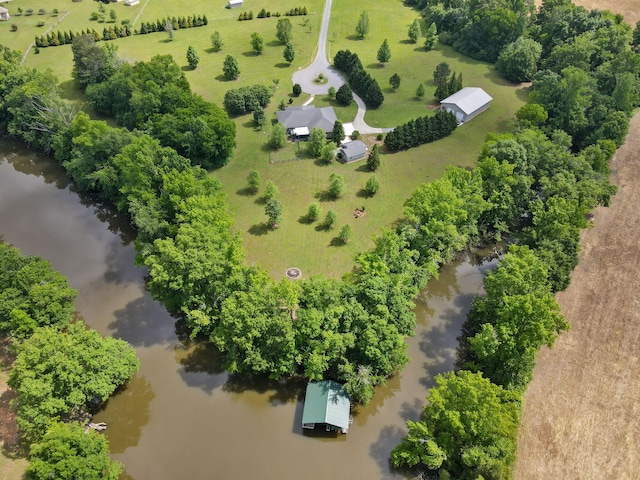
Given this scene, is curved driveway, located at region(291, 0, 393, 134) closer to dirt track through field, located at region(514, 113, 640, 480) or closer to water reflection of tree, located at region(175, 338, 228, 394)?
dirt track through field, located at region(514, 113, 640, 480)

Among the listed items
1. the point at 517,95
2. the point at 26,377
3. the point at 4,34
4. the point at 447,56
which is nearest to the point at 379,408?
the point at 26,377

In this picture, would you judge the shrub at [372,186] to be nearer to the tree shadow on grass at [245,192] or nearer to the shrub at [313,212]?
the shrub at [313,212]

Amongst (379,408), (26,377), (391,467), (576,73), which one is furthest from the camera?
(576,73)

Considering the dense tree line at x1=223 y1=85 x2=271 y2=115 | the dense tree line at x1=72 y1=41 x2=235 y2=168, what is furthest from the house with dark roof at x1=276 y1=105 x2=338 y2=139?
the dense tree line at x1=72 y1=41 x2=235 y2=168

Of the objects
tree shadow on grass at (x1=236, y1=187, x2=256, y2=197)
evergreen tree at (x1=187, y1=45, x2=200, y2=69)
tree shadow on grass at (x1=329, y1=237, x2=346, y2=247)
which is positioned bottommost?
tree shadow on grass at (x1=236, y1=187, x2=256, y2=197)

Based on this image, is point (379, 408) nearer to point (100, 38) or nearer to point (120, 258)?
point (120, 258)

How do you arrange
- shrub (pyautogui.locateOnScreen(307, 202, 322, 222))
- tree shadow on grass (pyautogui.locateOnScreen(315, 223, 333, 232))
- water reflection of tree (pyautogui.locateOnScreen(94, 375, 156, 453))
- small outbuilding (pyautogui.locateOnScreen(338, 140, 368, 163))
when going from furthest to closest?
small outbuilding (pyautogui.locateOnScreen(338, 140, 368, 163))
tree shadow on grass (pyautogui.locateOnScreen(315, 223, 333, 232))
shrub (pyautogui.locateOnScreen(307, 202, 322, 222))
water reflection of tree (pyautogui.locateOnScreen(94, 375, 156, 453))
